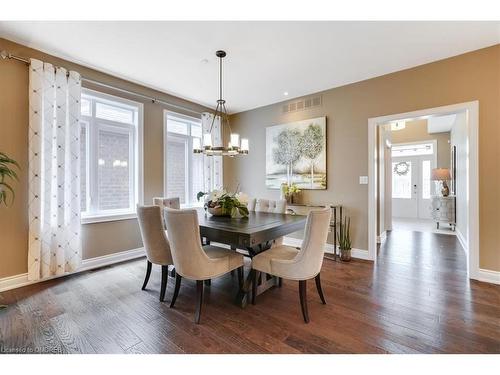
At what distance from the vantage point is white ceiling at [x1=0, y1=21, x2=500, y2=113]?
2.39 m

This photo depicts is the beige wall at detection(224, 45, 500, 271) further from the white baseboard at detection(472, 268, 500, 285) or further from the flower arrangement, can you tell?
the flower arrangement

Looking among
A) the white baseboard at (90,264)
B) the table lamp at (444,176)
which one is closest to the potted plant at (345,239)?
the white baseboard at (90,264)

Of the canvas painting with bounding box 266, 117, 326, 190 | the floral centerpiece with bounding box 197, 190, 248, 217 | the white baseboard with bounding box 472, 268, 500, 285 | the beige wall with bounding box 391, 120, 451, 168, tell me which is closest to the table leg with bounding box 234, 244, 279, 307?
the floral centerpiece with bounding box 197, 190, 248, 217

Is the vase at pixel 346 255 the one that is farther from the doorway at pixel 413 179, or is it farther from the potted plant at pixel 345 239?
the doorway at pixel 413 179

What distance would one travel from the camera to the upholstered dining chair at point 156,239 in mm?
2410

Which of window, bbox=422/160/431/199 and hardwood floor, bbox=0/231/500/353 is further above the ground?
window, bbox=422/160/431/199

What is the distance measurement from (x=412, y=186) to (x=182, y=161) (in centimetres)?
723

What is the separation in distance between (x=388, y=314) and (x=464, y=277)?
1601 mm

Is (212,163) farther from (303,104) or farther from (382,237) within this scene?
(382,237)

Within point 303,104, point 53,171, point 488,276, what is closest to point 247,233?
point 53,171

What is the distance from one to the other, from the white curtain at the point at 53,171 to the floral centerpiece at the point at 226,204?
1.66m

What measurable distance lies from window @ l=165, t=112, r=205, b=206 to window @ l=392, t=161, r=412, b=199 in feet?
Answer: 21.9

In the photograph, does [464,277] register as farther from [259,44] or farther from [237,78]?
[237,78]

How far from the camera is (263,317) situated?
213 cm
